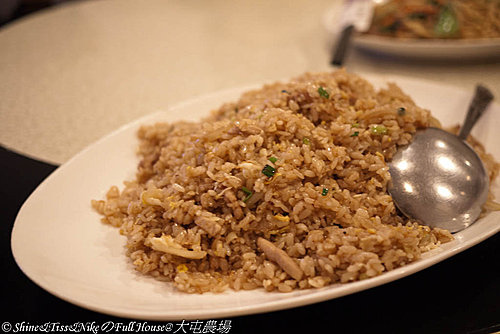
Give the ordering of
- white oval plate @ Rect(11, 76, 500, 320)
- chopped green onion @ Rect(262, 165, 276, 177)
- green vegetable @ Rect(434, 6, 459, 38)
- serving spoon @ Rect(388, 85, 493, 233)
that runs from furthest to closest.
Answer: green vegetable @ Rect(434, 6, 459, 38) < serving spoon @ Rect(388, 85, 493, 233) < chopped green onion @ Rect(262, 165, 276, 177) < white oval plate @ Rect(11, 76, 500, 320)

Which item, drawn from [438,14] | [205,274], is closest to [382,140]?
[205,274]

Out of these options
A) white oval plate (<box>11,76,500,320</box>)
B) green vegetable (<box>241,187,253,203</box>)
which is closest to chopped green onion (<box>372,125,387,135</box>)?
white oval plate (<box>11,76,500,320</box>)

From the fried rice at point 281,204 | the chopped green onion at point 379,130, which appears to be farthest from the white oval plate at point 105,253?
the chopped green onion at point 379,130

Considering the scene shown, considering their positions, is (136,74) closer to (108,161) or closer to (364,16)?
(108,161)

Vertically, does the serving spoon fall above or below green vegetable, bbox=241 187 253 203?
above

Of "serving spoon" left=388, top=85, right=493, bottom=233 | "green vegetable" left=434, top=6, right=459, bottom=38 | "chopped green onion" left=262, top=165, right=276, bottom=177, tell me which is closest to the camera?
"chopped green onion" left=262, top=165, right=276, bottom=177

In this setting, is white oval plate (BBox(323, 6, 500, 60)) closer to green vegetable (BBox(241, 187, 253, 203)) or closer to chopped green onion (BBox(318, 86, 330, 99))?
chopped green onion (BBox(318, 86, 330, 99))

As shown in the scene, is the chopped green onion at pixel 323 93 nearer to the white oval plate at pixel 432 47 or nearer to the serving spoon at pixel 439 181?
the serving spoon at pixel 439 181
